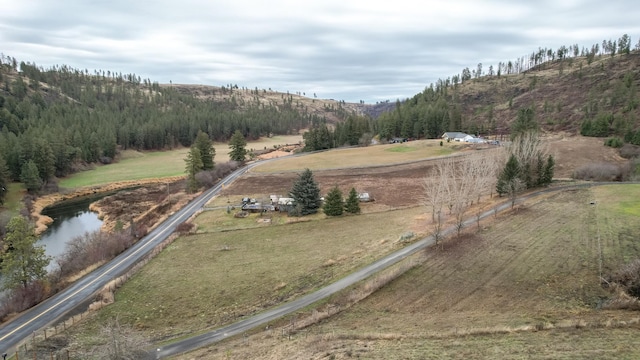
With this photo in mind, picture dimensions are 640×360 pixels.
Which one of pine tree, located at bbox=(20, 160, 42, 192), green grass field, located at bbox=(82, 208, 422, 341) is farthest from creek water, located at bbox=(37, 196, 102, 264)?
green grass field, located at bbox=(82, 208, 422, 341)

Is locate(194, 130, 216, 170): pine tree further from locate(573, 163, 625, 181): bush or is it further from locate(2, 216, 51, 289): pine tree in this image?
locate(573, 163, 625, 181): bush

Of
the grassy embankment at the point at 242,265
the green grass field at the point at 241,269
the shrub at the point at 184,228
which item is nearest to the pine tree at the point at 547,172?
the grassy embankment at the point at 242,265

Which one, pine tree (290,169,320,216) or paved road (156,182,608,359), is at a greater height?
pine tree (290,169,320,216)

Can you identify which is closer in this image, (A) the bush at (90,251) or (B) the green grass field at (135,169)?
(A) the bush at (90,251)

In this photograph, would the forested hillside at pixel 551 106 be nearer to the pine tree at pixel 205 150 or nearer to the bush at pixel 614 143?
the bush at pixel 614 143

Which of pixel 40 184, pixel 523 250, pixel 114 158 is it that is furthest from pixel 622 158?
pixel 114 158

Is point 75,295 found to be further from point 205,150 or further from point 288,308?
point 205,150

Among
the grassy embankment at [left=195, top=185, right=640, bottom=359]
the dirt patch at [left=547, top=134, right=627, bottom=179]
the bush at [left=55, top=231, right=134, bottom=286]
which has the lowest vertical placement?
the bush at [left=55, top=231, right=134, bottom=286]

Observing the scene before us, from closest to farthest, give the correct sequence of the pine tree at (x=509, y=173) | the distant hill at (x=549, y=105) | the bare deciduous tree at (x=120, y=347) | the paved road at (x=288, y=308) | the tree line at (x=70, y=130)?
1. the bare deciduous tree at (x=120, y=347)
2. the paved road at (x=288, y=308)
3. the pine tree at (x=509, y=173)
4. the tree line at (x=70, y=130)
5. the distant hill at (x=549, y=105)
